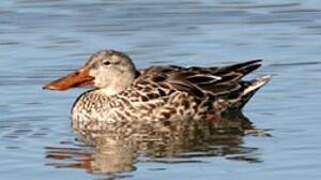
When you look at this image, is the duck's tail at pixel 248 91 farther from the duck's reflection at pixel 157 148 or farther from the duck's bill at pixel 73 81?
the duck's bill at pixel 73 81

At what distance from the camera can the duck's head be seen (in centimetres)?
1569

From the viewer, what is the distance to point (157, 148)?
13797 millimetres

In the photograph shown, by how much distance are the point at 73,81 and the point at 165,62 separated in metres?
2.19

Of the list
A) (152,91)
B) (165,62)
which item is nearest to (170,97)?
(152,91)

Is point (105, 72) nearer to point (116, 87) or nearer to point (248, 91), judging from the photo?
point (116, 87)

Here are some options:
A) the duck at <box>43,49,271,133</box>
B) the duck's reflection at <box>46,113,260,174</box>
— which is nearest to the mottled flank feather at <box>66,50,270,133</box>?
the duck at <box>43,49,271,133</box>

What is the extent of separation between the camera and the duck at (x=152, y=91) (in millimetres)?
15602

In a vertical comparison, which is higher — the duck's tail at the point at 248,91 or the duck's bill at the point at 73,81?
the duck's bill at the point at 73,81

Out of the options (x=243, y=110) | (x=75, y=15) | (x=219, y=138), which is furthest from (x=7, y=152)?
(x=75, y=15)

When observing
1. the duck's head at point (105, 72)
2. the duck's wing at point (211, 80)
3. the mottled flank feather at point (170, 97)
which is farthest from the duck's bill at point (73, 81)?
the duck's wing at point (211, 80)

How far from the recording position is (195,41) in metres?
18.5

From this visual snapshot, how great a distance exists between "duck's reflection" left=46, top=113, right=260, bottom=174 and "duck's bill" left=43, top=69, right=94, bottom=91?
2.59 feet

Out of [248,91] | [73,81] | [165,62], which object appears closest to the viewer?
[73,81]

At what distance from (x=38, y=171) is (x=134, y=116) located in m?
3.09
